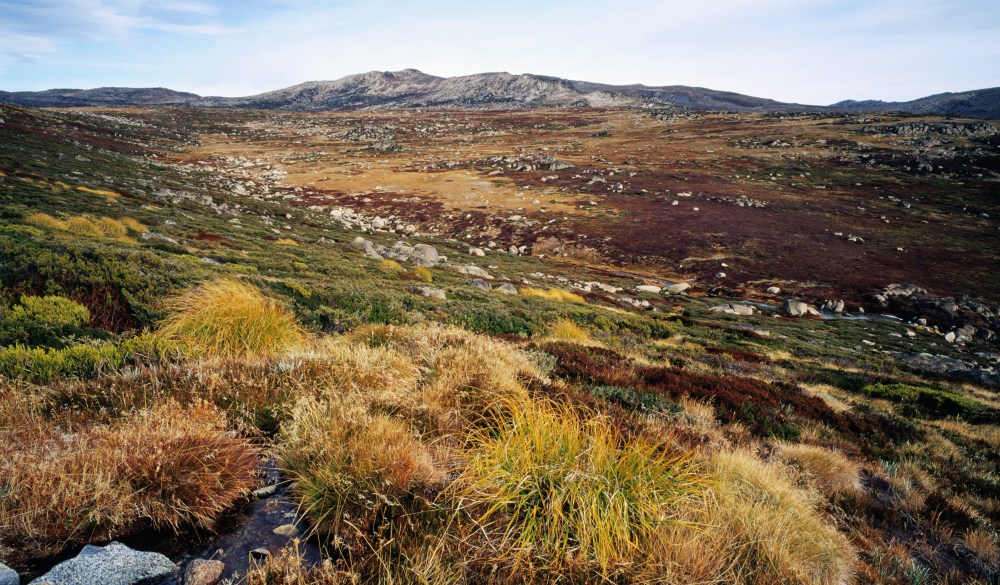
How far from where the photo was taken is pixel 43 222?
529 inches

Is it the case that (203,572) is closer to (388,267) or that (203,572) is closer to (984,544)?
(984,544)

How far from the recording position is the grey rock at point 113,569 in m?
1.76

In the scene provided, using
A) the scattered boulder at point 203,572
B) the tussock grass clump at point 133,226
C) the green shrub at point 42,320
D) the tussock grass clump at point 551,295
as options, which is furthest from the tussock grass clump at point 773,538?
A: the tussock grass clump at point 133,226

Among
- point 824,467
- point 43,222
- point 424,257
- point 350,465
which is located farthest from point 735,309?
point 43,222

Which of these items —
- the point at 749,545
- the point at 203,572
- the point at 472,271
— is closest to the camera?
the point at 203,572

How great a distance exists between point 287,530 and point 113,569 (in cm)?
76

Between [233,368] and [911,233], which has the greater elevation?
[233,368]

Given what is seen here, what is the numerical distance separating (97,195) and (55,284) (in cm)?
2337

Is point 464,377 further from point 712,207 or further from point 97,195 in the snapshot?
point 712,207

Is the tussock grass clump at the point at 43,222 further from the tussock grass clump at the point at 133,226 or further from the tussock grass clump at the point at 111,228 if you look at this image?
the tussock grass clump at the point at 133,226

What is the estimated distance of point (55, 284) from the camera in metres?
6.33

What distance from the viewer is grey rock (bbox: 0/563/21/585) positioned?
5.43 feet

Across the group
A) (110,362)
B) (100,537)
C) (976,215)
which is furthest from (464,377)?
(976,215)

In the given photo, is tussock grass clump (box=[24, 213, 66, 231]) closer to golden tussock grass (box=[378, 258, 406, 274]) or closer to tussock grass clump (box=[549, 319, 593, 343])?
golden tussock grass (box=[378, 258, 406, 274])
